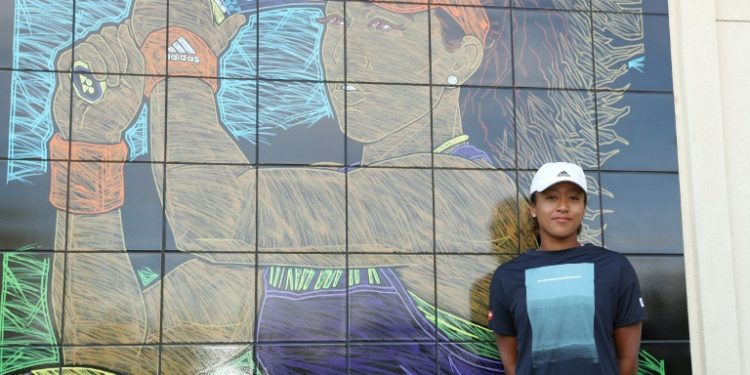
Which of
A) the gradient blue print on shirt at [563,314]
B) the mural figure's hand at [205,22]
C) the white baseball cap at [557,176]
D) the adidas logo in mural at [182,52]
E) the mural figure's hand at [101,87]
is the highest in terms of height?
the mural figure's hand at [205,22]

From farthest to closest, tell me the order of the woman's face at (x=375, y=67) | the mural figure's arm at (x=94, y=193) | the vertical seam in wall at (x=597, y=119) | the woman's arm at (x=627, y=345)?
the vertical seam in wall at (x=597, y=119), the woman's face at (x=375, y=67), the mural figure's arm at (x=94, y=193), the woman's arm at (x=627, y=345)

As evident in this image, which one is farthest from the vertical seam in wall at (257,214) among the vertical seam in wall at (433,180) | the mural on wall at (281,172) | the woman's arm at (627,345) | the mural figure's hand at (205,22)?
the woman's arm at (627,345)

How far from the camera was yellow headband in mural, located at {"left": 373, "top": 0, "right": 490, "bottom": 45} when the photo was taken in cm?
523

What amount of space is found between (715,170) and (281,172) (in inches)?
91.5

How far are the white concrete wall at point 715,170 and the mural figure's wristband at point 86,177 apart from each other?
3.00m

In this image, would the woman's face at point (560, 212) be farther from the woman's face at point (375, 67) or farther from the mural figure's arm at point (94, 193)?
the mural figure's arm at point (94, 193)

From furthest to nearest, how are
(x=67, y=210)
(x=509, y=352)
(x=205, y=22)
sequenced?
(x=205, y=22) < (x=67, y=210) < (x=509, y=352)

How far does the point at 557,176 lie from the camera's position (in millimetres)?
4656

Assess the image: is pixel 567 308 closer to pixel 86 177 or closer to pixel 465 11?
pixel 465 11

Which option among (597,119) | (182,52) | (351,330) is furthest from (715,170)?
(182,52)

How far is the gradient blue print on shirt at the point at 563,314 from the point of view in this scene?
436cm

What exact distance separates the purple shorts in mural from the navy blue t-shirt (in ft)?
1.53

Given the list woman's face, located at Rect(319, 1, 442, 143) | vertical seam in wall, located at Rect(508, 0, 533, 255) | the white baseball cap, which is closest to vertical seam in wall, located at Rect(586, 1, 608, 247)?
vertical seam in wall, located at Rect(508, 0, 533, 255)

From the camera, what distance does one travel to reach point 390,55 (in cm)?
517
